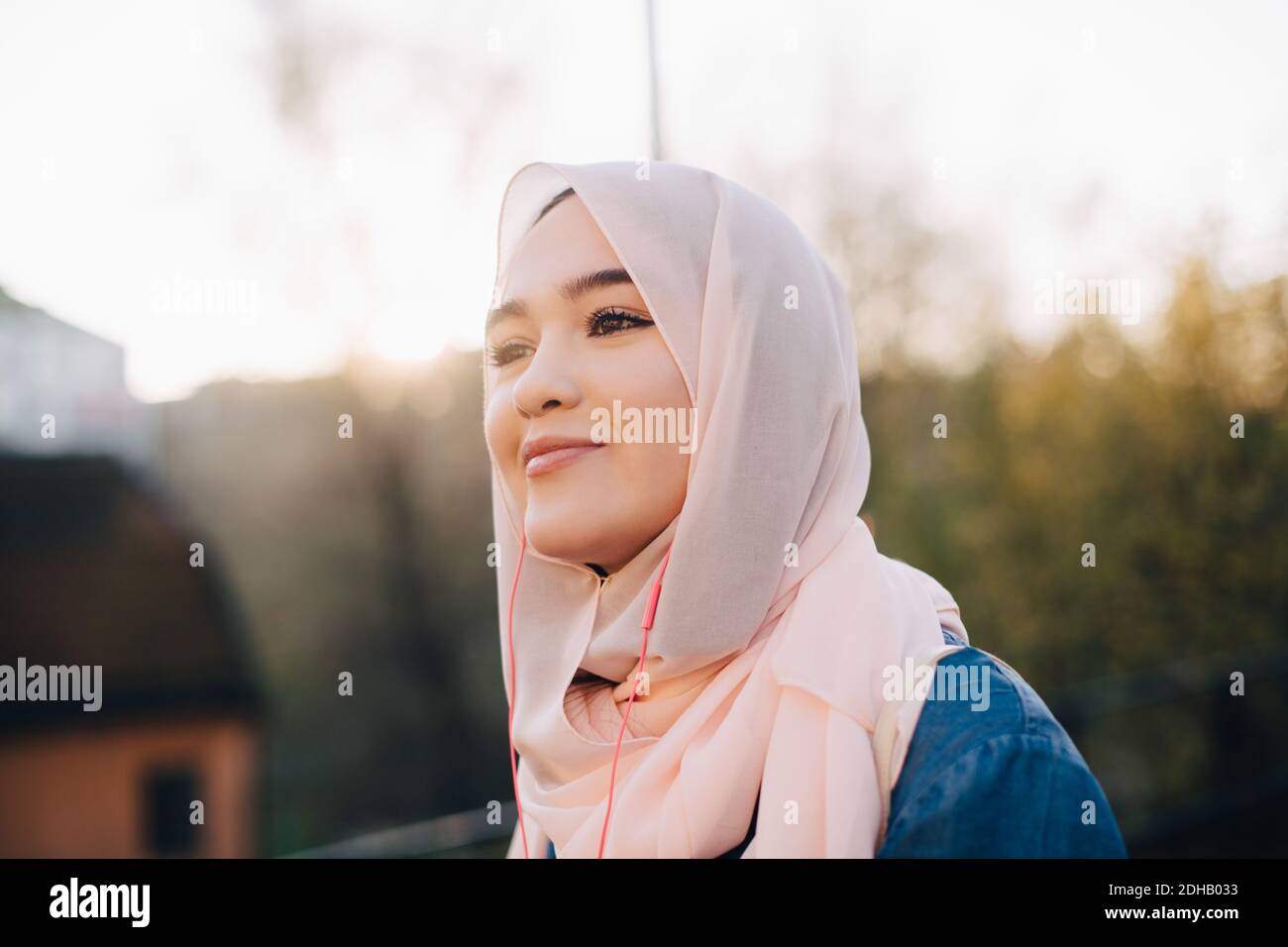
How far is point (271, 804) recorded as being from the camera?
15.1 meters

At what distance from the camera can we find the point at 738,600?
4.58 ft

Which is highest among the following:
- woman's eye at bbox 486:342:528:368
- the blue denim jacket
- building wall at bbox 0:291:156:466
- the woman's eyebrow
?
building wall at bbox 0:291:156:466

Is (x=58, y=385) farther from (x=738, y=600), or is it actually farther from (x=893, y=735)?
(x=893, y=735)

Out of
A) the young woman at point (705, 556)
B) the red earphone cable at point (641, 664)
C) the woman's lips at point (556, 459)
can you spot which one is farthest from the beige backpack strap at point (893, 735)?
the woman's lips at point (556, 459)

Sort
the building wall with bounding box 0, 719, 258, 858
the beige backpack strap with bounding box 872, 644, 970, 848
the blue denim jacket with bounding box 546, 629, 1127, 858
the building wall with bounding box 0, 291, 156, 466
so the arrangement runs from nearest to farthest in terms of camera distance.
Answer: the blue denim jacket with bounding box 546, 629, 1127, 858 < the beige backpack strap with bounding box 872, 644, 970, 848 < the building wall with bounding box 0, 719, 258, 858 < the building wall with bounding box 0, 291, 156, 466

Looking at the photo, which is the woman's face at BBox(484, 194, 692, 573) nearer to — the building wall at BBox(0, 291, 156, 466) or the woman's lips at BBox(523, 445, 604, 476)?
the woman's lips at BBox(523, 445, 604, 476)

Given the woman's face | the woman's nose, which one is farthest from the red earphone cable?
the woman's nose

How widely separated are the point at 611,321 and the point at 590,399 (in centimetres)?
13

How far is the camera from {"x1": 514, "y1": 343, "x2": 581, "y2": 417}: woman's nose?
4.82 ft

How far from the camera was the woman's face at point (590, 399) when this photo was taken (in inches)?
57.7

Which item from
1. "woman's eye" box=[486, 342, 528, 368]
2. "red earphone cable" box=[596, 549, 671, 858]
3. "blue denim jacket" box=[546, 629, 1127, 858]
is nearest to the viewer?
"blue denim jacket" box=[546, 629, 1127, 858]
